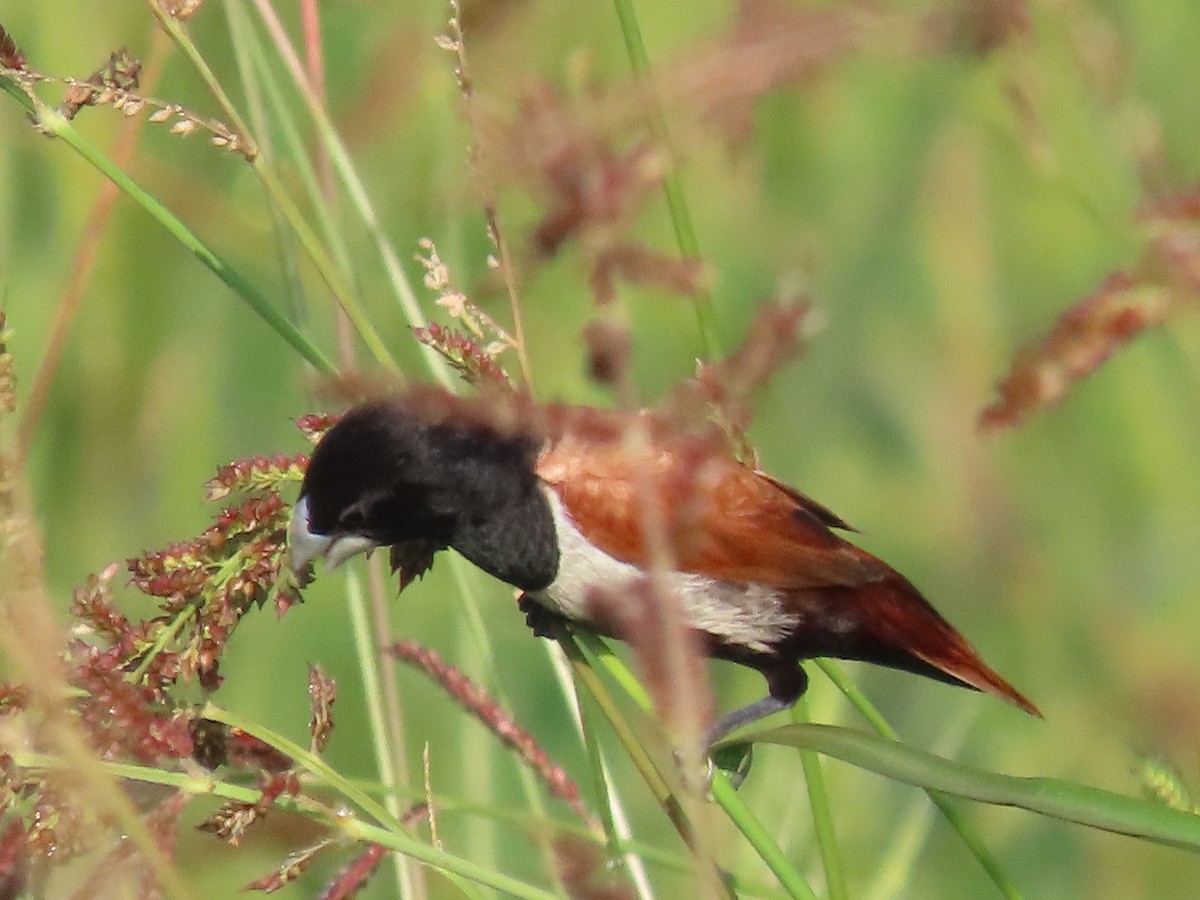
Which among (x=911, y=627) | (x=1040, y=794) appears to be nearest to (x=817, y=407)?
(x=911, y=627)

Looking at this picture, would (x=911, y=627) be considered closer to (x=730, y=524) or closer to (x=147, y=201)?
(x=730, y=524)

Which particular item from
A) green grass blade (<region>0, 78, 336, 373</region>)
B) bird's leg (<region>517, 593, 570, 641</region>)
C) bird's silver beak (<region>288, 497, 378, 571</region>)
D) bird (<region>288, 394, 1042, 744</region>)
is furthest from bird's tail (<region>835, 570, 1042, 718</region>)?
green grass blade (<region>0, 78, 336, 373</region>)

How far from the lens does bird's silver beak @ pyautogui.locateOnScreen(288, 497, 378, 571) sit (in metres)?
1.53

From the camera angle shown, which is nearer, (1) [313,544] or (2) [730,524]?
(1) [313,544]

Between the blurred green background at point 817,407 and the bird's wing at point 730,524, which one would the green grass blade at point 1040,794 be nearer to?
the bird's wing at point 730,524

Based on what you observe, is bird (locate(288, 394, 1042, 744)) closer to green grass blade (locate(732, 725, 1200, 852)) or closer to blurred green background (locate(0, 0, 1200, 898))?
blurred green background (locate(0, 0, 1200, 898))

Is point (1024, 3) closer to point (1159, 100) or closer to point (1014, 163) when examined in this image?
point (1159, 100)

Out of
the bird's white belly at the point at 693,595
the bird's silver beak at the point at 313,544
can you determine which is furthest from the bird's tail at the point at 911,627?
the bird's silver beak at the point at 313,544

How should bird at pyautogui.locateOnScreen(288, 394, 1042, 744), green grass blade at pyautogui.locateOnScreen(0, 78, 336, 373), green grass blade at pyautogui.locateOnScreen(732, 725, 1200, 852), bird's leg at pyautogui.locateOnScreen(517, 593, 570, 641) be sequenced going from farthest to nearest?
bird's leg at pyautogui.locateOnScreen(517, 593, 570, 641), bird at pyautogui.locateOnScreen(288, 394, 1042, 744), green grass blade at pyautogui.locateOnScreen(0, 78, 336, 373), green grass blade at pyautogui.locateOnScreen(732, 725, 1200, 852)

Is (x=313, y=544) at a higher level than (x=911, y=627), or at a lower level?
higher

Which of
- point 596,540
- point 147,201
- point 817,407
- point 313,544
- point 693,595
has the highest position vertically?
point 147,201

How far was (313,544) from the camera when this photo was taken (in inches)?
61.8

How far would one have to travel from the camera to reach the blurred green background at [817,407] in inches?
96.2

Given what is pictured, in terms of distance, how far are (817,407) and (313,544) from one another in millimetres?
1623
